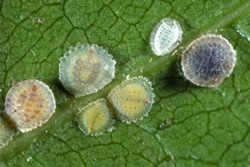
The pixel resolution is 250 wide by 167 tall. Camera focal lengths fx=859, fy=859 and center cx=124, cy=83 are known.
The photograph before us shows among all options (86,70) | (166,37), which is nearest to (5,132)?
(86,70)

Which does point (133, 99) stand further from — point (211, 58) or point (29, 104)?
point (29, 104)

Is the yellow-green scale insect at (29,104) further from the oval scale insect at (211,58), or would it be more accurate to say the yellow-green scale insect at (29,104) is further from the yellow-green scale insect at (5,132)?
the oval scale insect at (211,58)

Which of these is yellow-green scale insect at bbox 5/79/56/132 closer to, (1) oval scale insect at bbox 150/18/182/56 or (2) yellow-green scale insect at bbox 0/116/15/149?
(2) yellow-green scale insect at bbox 0/116/15/149

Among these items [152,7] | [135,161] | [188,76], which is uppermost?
[152,7]

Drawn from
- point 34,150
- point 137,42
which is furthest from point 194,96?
point 34,150

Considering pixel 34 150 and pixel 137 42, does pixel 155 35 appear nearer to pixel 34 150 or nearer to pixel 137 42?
pixel 137 42
